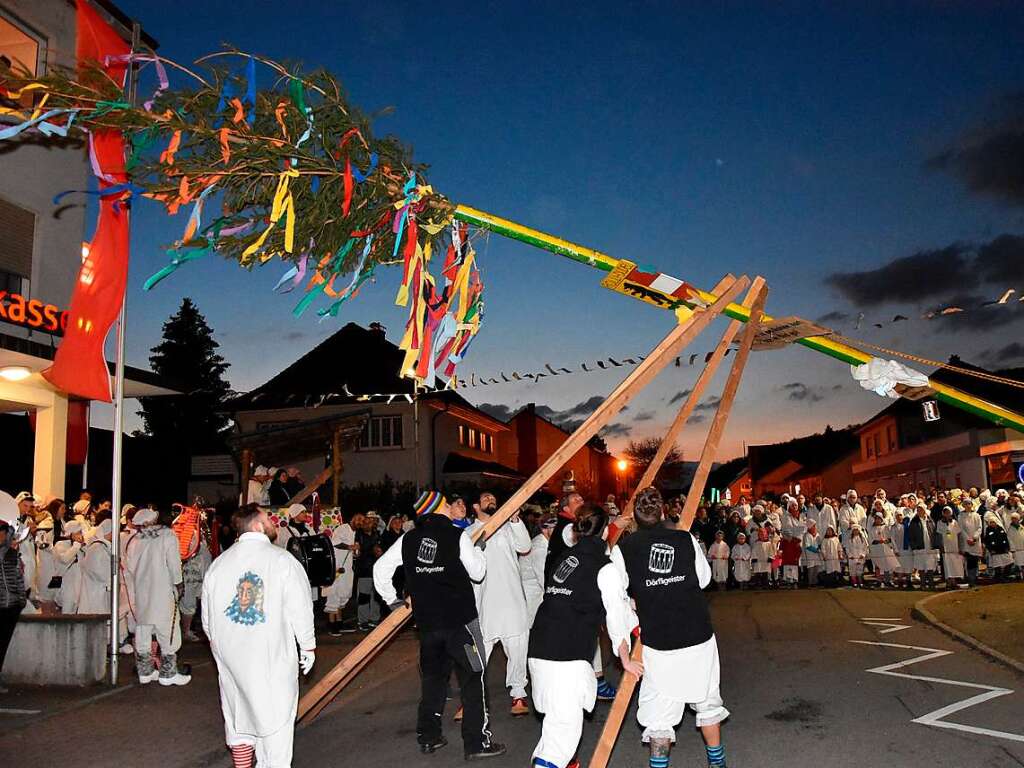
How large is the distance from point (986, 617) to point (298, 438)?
11.3 m

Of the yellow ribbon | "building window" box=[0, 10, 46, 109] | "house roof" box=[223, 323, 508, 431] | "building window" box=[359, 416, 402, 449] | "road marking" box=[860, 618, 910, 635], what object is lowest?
"road marking" box=[860, 618, 910, 635]

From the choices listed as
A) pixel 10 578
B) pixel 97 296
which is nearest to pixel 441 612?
pixel 10 578

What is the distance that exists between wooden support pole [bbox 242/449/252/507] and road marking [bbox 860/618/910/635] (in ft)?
31.2

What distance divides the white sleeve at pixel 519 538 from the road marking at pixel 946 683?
12.3 feet

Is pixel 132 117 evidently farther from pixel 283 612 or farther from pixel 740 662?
pixel 740 662

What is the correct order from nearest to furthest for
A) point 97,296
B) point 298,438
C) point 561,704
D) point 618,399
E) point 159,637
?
point 561,704
point 618,399
point 159,637
point 97,296
point 298,438

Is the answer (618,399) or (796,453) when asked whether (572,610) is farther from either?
(796,453)

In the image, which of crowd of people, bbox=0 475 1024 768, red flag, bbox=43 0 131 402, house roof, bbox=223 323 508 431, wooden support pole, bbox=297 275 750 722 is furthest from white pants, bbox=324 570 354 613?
house roof, bbox=223 323 508 431

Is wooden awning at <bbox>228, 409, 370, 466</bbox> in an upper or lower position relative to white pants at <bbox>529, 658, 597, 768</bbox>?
upper

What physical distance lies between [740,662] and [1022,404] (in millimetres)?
21392

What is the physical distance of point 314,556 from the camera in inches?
484

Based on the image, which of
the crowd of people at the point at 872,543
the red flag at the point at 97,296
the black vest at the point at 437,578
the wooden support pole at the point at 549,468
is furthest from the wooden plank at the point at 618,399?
the crowd of people at the point at 872,543

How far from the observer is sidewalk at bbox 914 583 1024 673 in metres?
9.69

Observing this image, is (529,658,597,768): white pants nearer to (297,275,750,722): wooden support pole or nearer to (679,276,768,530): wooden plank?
(297,275,750,722): wooden support pole
